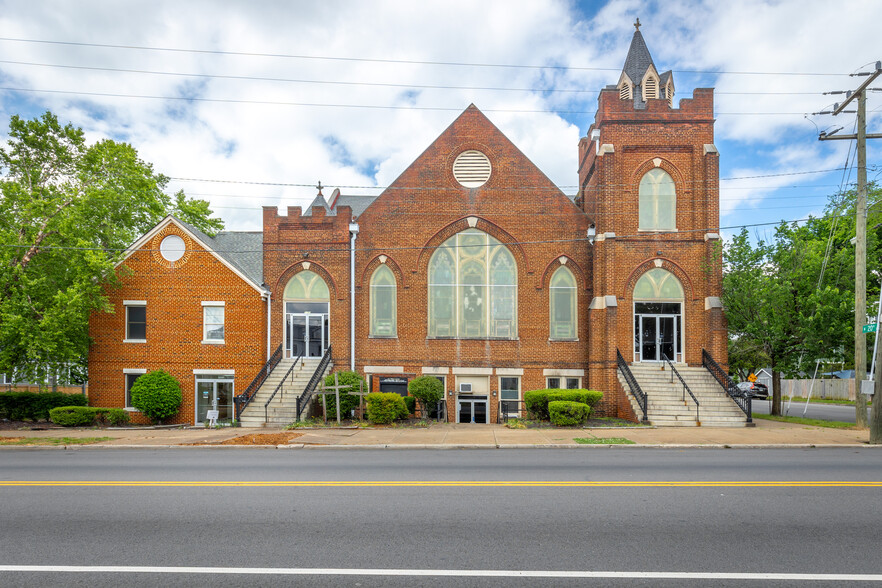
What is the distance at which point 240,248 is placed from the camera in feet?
86.8

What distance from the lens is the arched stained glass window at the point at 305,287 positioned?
78.4ft

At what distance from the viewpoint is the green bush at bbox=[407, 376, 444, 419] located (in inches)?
819

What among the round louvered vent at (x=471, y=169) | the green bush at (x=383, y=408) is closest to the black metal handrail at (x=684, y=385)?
the green bush at (x=383, y=408)

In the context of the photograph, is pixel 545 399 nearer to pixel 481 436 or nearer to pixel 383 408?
pixel 481 436

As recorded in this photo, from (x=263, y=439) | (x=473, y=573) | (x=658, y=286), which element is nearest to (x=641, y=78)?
(x=658, y=286)

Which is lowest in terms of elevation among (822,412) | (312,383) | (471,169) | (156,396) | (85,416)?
(822,412)

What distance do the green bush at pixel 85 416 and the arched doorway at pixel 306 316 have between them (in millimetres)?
6372

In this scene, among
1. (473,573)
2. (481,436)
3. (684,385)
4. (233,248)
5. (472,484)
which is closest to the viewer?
(473,573)

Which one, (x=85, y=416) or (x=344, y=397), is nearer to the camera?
(x=85, y=416)

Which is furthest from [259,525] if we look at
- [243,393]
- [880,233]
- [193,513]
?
[880,233]

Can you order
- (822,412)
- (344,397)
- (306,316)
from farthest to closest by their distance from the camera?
(822,412)
(306,316)
(344,397)

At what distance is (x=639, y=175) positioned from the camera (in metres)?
22.8

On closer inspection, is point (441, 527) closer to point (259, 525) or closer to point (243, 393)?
point (259, 525)

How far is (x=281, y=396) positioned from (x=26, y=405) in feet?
30.6
